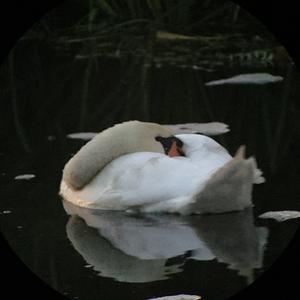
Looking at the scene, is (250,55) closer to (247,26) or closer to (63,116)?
(247,26)

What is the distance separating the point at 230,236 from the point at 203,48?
6.45 feet

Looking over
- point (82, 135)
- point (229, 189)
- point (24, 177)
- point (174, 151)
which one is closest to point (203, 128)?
point (82, 135)

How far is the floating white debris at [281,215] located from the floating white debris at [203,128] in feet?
2.05

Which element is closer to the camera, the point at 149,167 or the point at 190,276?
the point at 190,276

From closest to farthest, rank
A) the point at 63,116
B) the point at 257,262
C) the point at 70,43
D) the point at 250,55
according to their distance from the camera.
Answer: the point at 257,262
the point at 63,116
the point at 250,55
the point at 70,43

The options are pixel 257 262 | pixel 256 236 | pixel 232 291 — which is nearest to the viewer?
pixel 232 291

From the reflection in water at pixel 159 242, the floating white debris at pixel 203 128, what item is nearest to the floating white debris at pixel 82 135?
the floating white debris at pixel 203 128

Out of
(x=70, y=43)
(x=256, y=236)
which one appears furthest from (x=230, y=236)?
(x=70, y=43)

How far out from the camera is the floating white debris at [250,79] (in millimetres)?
3523

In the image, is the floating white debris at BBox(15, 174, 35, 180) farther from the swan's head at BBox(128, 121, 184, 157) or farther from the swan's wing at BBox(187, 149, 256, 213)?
the swan's wing at BBox(187, 149, 256, 213)

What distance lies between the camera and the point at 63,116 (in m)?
3.19

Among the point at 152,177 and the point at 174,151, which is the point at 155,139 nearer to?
the point at 174,151

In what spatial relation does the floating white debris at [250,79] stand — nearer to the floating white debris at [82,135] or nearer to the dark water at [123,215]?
the dark water at [123,215]

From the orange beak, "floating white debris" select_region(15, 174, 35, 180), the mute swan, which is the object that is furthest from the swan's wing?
"floating white debris" select_region(15, 174, 35, 180)
